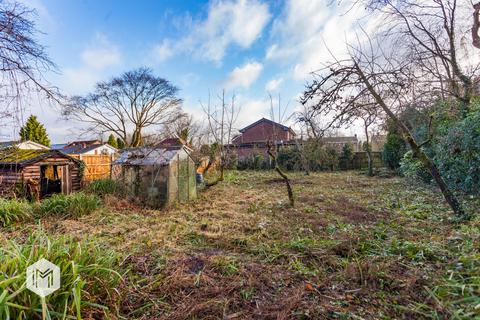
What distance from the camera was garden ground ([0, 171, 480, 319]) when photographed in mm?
2133

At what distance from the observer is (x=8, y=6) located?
286 cm

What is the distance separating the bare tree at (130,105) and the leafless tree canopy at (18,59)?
68.1 feet

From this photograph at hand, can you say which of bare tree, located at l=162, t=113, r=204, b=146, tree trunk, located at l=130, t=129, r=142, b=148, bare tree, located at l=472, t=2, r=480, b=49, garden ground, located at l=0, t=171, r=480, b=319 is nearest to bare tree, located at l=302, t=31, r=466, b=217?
garden ground, located at l=0, t=171, r=480, b=319

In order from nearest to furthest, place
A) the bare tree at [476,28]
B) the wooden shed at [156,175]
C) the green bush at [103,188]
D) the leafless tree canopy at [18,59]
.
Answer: the leafless tree canopy at [18,59], the bare tree at [476,28], the wooden shed at [156,175], the green bush at [103,188]

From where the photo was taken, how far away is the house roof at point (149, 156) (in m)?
7.71

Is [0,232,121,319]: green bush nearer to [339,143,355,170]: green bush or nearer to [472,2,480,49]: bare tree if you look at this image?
[472,2,480,49]: bare tree

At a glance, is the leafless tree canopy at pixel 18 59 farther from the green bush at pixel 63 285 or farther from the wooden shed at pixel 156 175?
the wooden shed at pixel 156 175

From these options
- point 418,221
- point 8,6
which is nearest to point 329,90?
point 418,221

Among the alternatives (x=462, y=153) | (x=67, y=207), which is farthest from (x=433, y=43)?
(x=67, y=207)

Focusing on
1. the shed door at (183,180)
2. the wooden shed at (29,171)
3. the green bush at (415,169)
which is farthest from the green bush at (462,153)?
the wooden shed at (29,171)

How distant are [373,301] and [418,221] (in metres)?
3.49

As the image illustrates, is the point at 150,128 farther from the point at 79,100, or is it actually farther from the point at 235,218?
the point at 235,218

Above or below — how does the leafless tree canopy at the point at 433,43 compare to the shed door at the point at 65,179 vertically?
above

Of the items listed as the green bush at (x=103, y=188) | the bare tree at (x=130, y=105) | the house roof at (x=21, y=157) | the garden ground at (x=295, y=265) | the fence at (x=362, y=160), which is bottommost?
the garden ground at (x=295, y=265)
